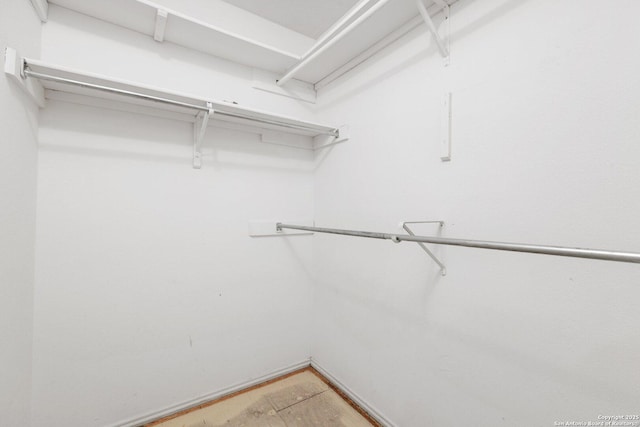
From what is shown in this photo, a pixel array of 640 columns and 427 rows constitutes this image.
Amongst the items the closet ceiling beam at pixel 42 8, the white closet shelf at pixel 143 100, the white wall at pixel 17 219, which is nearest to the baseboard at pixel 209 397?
the white wall at pixel 17 219

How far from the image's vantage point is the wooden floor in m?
1.64

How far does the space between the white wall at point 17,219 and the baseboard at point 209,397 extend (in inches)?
19.5

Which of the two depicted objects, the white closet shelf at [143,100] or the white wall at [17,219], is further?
the white closet shelf at [143,100]

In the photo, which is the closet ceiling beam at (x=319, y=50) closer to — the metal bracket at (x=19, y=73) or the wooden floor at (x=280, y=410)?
the metal bracket at (x=19, y=73)

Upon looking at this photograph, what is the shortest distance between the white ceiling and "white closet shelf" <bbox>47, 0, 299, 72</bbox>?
11.4 inches

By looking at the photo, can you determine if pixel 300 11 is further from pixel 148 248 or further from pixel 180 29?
pixel 148 248

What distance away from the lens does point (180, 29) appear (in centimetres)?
155

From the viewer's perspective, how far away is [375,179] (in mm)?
1727

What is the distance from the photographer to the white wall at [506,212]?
0.89 metres

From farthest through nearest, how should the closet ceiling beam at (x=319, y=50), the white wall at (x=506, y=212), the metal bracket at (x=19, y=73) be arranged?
1. the closet ceiling beam at (x=319, y=50)
2. the metal bracket at (x=19, y=73)
3. the white wall at (x=506, y=212)

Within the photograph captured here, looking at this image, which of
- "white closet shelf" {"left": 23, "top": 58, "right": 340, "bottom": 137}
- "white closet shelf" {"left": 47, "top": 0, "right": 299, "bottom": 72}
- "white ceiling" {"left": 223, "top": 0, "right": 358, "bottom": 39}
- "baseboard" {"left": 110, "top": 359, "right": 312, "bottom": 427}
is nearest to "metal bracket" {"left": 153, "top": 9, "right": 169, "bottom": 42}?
"white closet shelf" {"left": 47, "top": 0, "right": 299, "bottom": 72}

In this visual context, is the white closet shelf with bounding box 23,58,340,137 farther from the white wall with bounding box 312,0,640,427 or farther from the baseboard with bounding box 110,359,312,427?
the baseboard with bounding box 110,359,312,427

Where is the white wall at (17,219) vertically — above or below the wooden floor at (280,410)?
above

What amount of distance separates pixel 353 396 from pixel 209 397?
960mm
